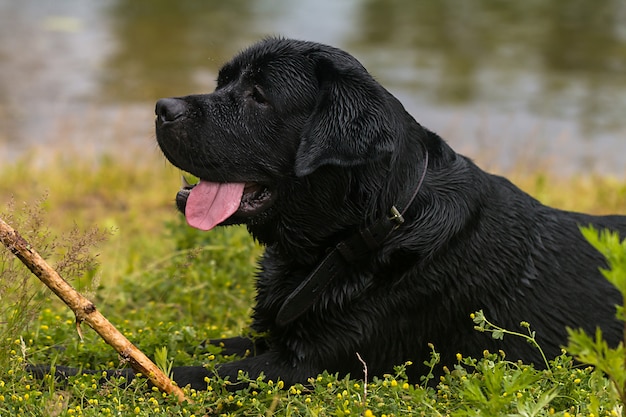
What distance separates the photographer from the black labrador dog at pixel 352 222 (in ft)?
11.4

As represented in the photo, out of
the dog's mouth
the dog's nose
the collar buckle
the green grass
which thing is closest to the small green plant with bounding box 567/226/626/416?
the green grass

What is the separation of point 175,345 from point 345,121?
4.39ft

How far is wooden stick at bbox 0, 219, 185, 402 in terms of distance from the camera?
2965 mm

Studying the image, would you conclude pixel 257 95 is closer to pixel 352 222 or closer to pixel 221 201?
pixel 221 201

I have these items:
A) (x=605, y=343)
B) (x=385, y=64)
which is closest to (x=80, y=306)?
(x=605, y=343)

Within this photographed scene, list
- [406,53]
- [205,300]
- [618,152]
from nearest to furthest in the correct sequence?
[205,300], [618,152], [406,53]

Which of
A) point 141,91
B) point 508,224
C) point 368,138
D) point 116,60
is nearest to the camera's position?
point 368,138

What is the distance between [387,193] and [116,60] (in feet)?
39.0

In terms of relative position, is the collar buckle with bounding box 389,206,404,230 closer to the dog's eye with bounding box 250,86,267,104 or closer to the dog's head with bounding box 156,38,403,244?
the dog's head with bounding box 156,38,403,244

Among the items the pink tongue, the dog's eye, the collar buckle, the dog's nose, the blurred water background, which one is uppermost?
the dog's eye

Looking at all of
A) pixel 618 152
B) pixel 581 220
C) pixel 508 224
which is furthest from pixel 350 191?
pixel 618 152

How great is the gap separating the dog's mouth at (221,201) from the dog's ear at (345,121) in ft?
0.99

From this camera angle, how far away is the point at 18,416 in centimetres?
290

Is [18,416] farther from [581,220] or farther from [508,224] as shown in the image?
[581,220]
